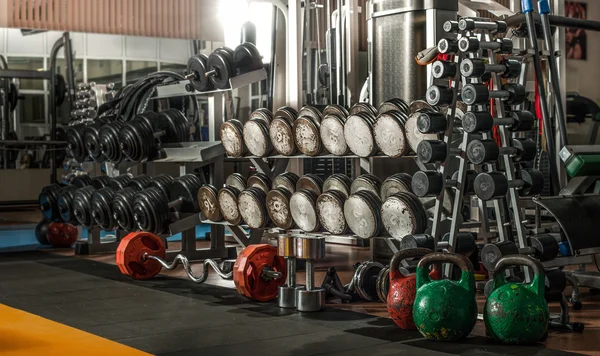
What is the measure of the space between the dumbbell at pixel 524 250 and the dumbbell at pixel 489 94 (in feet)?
2.04

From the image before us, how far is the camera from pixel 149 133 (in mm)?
5891

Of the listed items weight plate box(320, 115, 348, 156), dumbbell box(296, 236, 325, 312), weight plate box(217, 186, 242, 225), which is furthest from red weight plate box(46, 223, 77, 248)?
dumbbell box(296, 236, 325, 312)

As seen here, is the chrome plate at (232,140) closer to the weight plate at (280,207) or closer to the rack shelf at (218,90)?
the rack shelf at (218,90)

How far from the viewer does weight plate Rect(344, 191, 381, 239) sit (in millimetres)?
4230

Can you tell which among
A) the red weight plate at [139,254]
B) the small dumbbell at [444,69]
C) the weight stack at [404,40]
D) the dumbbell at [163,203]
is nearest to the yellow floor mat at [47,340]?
the red weight plate at [139,254]

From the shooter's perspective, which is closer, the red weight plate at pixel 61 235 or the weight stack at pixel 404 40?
the weight stack at pixel 404 40

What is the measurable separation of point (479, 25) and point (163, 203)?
266cm

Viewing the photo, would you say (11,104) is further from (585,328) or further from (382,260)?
(585,328)

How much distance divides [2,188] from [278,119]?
715 centimetres

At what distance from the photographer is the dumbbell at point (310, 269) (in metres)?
3.82

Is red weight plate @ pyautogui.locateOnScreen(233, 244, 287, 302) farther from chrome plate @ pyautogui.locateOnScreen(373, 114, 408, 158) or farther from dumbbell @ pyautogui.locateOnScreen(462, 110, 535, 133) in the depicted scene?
dumbbell @ pyautogui.locateOnScreen(462, 110, 535, 133)

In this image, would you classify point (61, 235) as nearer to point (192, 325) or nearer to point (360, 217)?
point (360, 217)

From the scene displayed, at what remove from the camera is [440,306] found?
3.12m

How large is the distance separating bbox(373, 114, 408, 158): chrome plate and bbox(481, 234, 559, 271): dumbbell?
78 centimetres
